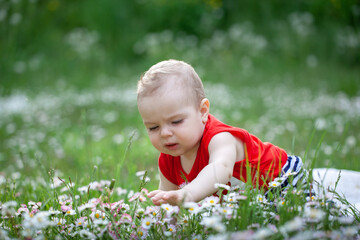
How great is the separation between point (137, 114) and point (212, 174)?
14.4 feet

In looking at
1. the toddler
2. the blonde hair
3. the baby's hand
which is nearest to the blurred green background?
the toddler

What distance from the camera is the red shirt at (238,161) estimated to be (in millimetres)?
2010

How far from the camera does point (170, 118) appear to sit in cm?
188

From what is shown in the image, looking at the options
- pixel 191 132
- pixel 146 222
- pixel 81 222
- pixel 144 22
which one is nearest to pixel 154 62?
pixel 144 22

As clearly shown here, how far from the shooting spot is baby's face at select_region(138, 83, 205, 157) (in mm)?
1859

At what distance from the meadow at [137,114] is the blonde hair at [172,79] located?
0.86 feet

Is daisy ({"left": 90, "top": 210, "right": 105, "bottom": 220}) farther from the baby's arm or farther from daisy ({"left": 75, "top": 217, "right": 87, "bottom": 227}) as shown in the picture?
the baby's arm

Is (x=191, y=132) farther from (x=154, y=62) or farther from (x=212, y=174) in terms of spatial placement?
(x=154, y=62)

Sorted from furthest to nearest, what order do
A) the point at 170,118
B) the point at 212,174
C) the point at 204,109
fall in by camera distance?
1. the point at 204,109
2. the point at 170,118
3. the point at 212,174

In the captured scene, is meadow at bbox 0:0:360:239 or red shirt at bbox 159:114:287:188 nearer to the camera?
meadow at bbox 0:0:360:239

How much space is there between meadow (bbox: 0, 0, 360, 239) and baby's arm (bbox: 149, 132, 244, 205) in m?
0.06

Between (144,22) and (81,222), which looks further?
(144,22)

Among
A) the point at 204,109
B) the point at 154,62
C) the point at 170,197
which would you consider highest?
the point at 154,62

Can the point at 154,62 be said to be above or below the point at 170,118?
above
